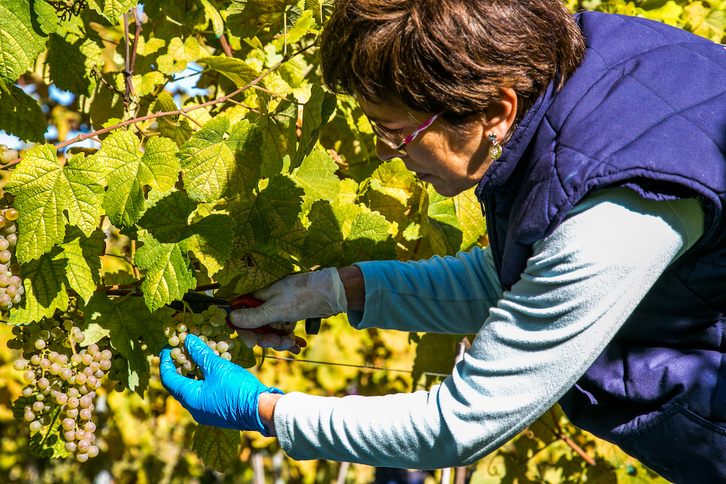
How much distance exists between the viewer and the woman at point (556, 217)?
1.19 metres

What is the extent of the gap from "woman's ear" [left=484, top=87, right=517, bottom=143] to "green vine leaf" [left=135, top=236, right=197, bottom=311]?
0.80 metres

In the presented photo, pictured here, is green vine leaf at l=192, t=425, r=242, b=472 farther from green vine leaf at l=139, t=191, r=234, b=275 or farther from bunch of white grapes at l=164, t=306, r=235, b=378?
green vine leaf at l=139, t=191, r=234, b=275

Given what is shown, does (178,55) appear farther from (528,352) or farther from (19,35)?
(528,352)

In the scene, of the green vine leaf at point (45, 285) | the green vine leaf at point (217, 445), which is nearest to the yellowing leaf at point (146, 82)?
the green vine leaf at point (45, 285)

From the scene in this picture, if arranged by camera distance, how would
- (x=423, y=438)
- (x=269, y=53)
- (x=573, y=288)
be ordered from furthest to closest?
(x=269, y=53) < (x=423, y=438) < (x=573, y=288)

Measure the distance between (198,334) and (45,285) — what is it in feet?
1.35

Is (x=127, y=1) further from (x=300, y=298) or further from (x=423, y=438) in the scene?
(x=423, y=438)

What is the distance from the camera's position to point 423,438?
1.33 metres

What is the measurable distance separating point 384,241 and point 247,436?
3155 millimetres

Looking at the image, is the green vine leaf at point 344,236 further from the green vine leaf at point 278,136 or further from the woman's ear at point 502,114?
the woman's ear at point 502,114

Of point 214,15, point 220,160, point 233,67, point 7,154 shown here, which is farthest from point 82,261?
point 214,15

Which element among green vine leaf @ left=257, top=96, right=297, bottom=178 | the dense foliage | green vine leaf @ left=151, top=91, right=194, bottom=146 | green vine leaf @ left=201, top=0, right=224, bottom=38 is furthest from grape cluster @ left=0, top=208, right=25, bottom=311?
green vine leaf @ left=201, top=0, right=224, bottom=38

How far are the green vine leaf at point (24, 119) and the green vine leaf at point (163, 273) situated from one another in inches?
30.6

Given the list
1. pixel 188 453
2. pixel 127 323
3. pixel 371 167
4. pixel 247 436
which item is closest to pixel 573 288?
pixel 127 323
